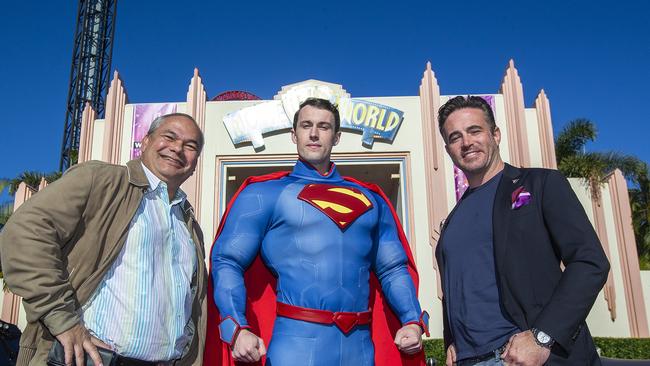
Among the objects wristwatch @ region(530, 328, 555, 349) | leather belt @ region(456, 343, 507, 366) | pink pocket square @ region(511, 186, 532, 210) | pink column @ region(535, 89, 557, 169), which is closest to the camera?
wristwatch @ region(530, 328, 555, 349)

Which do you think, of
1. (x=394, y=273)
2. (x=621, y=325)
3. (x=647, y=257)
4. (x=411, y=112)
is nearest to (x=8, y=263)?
(x=394, y=273)

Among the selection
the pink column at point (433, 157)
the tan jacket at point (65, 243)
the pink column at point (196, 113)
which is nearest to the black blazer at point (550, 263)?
the tan jacket at point (65, 243)

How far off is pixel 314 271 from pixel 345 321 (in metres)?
0.32

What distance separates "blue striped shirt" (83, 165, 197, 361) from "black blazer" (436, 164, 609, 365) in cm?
159

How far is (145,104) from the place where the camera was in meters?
13.9

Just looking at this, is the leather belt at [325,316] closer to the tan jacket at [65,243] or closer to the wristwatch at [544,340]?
the tan jacket at [65,243]

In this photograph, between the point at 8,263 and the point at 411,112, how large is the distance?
489 inches

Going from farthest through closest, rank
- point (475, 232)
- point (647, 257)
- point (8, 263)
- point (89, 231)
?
point (647, 257) → point (475, 232) → point (89, 231) → point (8, 263)

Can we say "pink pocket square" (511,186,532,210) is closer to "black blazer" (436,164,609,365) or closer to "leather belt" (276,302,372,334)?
"black blazer" (436,164,609,365)

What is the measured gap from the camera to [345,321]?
2.72m

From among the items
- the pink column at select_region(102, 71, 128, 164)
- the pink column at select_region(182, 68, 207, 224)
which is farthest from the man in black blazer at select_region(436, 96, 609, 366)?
the pink column at select_region(102, 71, 128, 164)

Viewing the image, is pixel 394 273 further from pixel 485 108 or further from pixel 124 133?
pixel 124 133

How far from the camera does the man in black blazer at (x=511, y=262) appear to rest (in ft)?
6.72

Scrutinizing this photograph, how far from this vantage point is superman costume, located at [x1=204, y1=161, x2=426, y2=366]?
2701 mm
